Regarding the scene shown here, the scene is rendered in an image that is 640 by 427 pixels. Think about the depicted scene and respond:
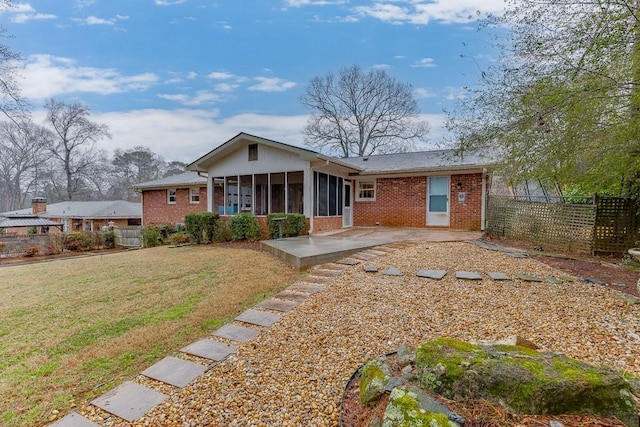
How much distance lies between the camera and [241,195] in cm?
1299

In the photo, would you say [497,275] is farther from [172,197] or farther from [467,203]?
[172,197]

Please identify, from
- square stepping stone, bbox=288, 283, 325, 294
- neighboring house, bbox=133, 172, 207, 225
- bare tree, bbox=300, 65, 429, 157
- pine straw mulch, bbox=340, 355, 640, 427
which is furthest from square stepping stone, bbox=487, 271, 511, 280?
bare tree, bbox=300, 65, 429, 157

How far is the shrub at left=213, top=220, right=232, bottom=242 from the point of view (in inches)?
441

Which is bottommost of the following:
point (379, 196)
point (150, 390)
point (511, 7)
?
point (150, 390)

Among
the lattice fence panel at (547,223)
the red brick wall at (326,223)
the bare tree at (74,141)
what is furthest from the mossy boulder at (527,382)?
the bare tree at (74,141)

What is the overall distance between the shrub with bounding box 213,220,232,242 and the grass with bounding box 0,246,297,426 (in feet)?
10.9

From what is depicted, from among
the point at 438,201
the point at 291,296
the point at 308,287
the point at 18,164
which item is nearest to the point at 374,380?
the point at 291,296

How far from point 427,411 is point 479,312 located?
262 centimetres

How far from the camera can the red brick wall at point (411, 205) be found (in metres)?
11.5

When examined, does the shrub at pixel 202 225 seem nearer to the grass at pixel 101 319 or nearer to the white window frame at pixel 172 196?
the grass at pixel 101 319

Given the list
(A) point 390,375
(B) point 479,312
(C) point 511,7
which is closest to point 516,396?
(A) point 390,375

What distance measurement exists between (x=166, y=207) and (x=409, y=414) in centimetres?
1818

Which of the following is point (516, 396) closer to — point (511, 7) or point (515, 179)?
point (511, 7)

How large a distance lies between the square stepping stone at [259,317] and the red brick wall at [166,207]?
1298 cm
